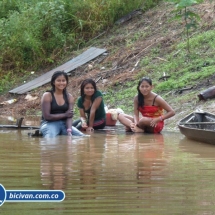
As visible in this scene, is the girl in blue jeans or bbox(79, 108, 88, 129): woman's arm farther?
bbox(79, 108, 88, 129): woman's arm

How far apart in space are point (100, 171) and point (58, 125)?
13.8 feet

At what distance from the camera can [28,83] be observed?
63.1 ft

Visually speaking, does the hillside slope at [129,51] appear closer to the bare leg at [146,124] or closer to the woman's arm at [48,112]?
the bare leg at [146,124]

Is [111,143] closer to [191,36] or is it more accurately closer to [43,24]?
[191,36]

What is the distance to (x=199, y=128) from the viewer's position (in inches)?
389

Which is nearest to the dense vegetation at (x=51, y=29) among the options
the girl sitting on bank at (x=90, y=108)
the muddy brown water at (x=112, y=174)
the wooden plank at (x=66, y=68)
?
the wooden plank at (x=66, y=68)

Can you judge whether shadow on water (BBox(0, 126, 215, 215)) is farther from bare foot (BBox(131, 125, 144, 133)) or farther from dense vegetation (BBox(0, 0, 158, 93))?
dense vegetation (BBox(0, 0, 158, 93))

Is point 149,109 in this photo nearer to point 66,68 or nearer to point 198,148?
point 198,148

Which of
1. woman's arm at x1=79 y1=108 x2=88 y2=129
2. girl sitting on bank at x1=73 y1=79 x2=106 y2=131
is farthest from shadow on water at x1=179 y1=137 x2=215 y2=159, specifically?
woman's arm at x1=79 y1=108 x2=88 y2=129

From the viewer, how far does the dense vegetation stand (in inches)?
806

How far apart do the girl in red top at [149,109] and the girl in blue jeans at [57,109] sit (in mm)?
1157

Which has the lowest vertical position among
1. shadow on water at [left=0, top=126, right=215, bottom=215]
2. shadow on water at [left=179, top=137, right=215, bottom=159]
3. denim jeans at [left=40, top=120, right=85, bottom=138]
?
shadow on water at [left=179, top=137, right=215, bottom=159]

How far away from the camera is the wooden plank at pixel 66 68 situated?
18848 mm

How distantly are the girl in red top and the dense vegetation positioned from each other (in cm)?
962
